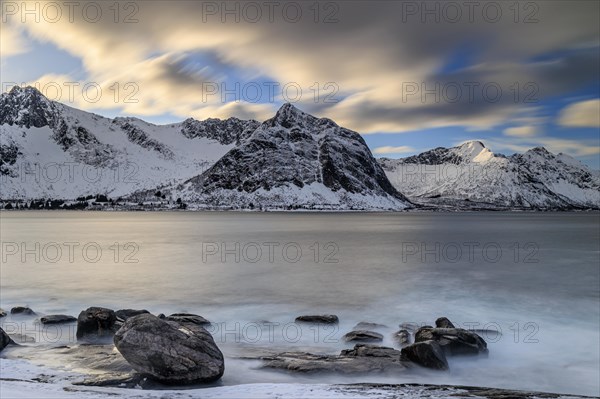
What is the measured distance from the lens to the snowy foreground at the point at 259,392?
10703 millimetres

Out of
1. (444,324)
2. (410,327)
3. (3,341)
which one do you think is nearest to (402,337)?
(444,324)

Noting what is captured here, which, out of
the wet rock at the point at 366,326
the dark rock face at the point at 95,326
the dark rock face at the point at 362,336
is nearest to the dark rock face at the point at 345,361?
the dark rock face at the point at 362,336

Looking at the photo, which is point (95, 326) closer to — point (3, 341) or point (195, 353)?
point (3, 341)

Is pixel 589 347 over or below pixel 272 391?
below

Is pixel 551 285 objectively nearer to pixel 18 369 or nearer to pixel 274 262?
pixel 274 262

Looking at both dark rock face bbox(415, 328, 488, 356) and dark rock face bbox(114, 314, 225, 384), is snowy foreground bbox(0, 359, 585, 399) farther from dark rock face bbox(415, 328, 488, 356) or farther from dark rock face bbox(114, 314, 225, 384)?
dark rock face bbox(415, 328, 488, 356)

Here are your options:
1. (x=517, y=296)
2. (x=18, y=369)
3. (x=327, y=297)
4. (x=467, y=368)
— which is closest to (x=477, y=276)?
(x=517, y=296)

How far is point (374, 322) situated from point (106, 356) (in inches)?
460

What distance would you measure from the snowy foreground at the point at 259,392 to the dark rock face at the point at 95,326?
Answer: 18.3ft

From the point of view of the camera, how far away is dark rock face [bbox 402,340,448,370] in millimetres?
14609

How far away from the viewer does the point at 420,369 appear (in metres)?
14.4

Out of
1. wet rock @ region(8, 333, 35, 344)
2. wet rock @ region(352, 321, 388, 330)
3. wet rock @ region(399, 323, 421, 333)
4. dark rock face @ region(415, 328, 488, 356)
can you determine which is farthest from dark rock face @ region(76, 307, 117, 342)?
wet rock @ region(399, 323, 421, 333)

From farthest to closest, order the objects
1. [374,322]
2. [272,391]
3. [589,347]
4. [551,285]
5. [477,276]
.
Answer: [477,276], [551,285], [374,322], [589,347], [272,391]

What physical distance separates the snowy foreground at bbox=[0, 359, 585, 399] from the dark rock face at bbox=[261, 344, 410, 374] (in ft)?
6.41
